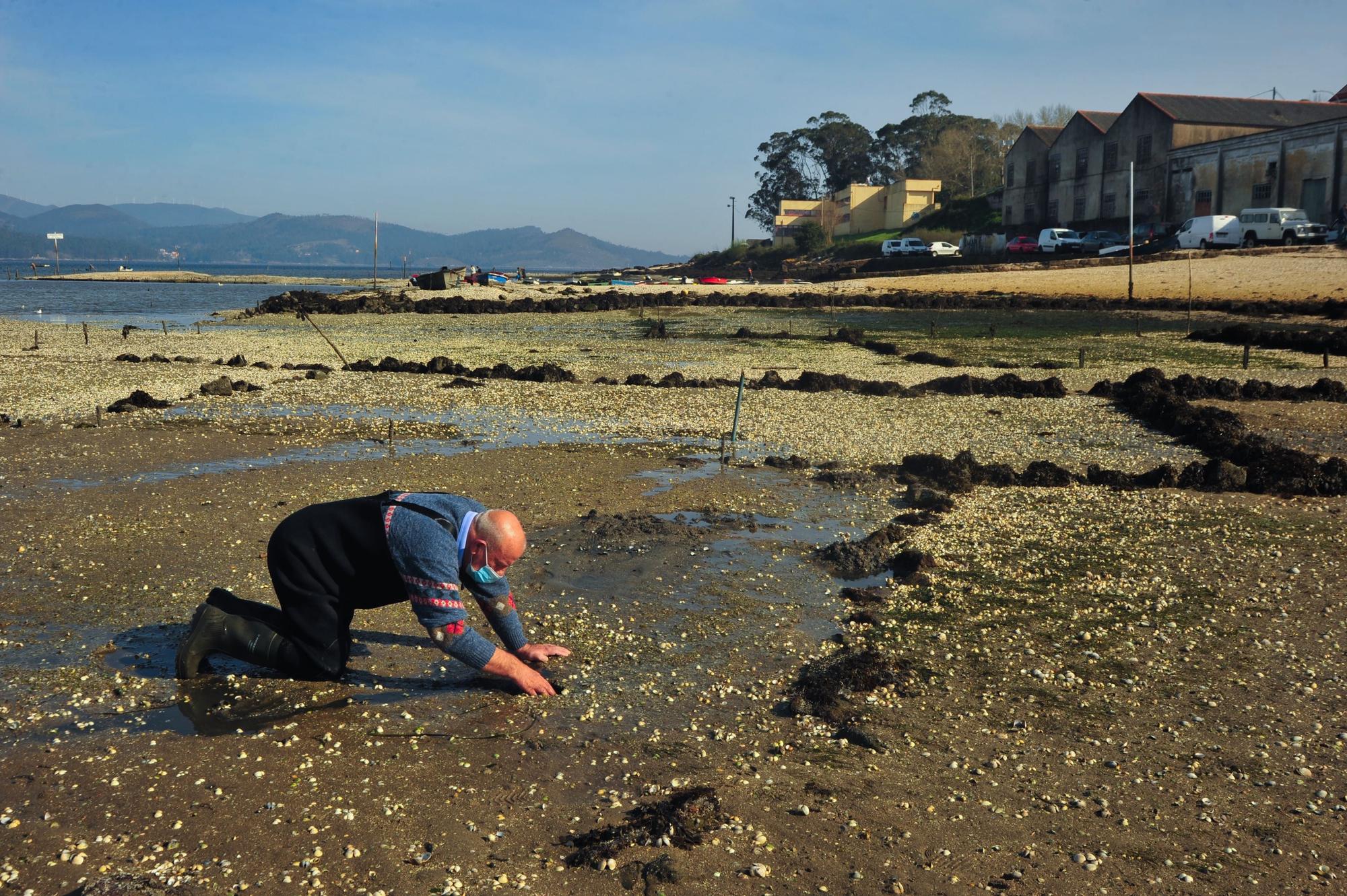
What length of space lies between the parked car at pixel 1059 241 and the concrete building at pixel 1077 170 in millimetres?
10102

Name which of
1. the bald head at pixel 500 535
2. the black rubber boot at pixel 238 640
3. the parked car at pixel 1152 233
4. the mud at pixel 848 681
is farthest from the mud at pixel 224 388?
the parked car at pixel 1152 233

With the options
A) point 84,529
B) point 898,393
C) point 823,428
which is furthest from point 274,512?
point 898,393

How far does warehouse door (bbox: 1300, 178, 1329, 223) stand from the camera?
49.2m

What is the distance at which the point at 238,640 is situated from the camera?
6.09 metres

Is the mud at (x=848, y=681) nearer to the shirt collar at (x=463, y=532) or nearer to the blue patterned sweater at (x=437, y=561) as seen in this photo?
the blue patterned sweater at (x=437, y=561)

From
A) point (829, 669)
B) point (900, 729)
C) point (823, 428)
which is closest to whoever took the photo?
point (900, 729)

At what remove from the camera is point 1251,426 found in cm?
1530

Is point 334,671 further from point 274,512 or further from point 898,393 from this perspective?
point 898,393

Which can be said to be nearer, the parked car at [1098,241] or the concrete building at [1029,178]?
the parked car at [1098,241]

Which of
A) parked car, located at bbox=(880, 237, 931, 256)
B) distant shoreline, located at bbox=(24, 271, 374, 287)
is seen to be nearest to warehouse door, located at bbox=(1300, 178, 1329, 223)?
parked car, located at bbox=(880, 237, 931, 256)

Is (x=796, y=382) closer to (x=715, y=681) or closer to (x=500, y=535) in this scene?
(x=715, y=681)

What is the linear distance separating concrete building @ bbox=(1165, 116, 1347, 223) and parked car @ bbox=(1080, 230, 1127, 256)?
14.6 ft

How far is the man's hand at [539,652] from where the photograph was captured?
6.21 meters

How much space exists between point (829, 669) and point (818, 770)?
1.26 meters
